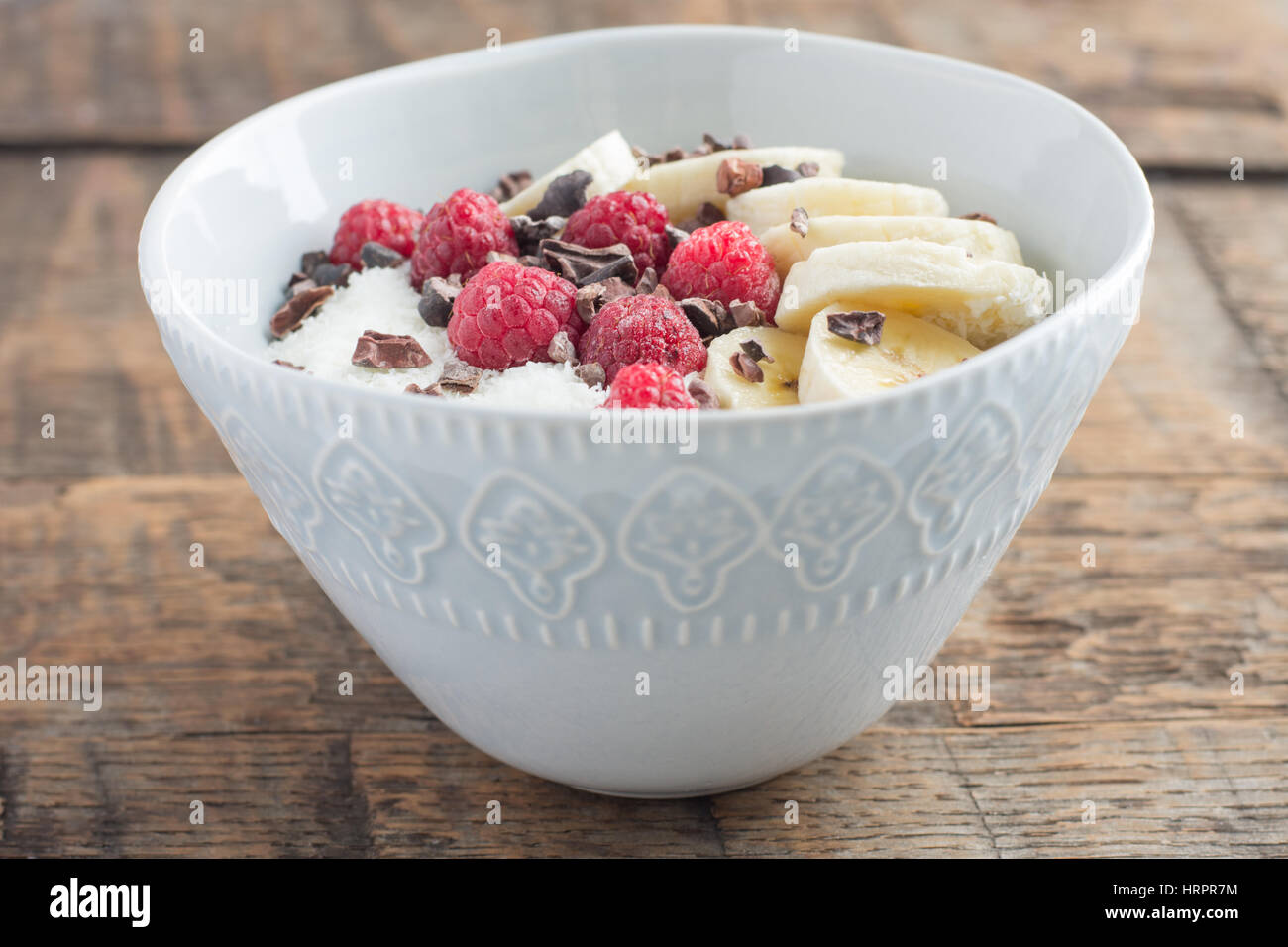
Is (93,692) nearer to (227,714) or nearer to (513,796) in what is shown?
(227,714)

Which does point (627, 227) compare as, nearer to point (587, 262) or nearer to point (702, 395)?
point (587, 262)

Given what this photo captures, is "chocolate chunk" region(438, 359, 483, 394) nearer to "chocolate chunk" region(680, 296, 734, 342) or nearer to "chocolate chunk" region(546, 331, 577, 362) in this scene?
"chocolate chunk" region(546, 331, 577, 362)

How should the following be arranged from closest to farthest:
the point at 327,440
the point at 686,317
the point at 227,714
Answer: the point at 327,440 → the point at 686,317 → the point at 227,714

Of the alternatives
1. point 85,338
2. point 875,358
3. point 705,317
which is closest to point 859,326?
point 875,358

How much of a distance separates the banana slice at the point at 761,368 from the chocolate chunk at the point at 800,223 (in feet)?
0.30

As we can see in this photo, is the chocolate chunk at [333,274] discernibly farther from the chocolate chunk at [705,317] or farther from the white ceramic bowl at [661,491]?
the chocolate chunk at [705,317]

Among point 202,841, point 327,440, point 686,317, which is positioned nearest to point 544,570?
point 327,440

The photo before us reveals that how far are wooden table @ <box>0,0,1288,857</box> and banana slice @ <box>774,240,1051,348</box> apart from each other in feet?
1.29

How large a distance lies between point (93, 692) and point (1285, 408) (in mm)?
1452

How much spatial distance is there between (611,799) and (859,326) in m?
0.46

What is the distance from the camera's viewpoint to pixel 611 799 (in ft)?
3.68

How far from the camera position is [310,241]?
4.38ft

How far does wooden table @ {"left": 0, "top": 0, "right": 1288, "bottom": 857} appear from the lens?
1.10 metres

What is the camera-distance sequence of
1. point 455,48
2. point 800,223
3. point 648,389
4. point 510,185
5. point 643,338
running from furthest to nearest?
point 455,48 → point 510,185 → point 800,223 → point 643,338 → point 648,389
